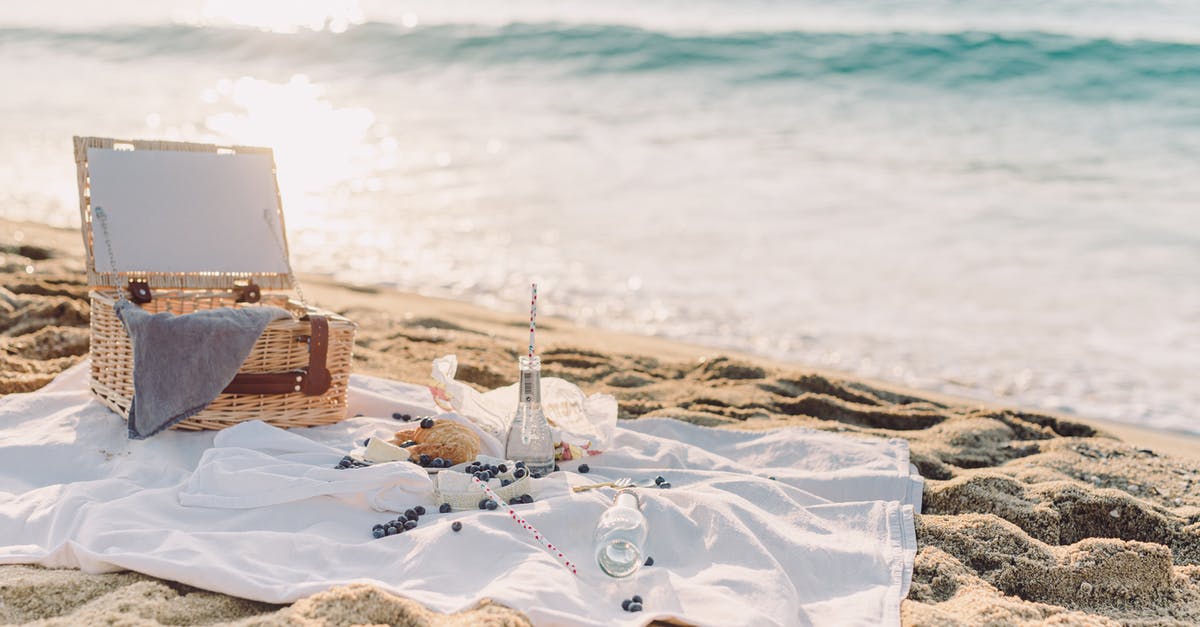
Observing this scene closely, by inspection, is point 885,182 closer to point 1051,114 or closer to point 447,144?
point 1051,114

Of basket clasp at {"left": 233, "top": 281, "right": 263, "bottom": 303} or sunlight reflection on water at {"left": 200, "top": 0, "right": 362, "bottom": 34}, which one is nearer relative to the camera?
basket clasp at {"left": 233, "top": 281, "right": 263, "bottom": 303}

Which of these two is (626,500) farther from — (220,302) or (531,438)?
(220,302)

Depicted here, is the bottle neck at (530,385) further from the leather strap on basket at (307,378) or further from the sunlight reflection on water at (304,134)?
the sunlight reflection on water at (304,134)

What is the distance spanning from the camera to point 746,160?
10523 mm

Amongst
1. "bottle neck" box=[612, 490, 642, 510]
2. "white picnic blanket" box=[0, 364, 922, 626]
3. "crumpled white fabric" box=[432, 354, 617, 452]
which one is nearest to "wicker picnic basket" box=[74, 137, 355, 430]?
"white picnic blanket" box=[0, 364, 922, 626]

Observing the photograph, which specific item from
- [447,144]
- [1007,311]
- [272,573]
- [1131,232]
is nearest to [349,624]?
[272,573]

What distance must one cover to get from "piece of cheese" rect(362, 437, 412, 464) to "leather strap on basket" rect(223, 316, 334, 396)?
0.57m

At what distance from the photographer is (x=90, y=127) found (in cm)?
1222

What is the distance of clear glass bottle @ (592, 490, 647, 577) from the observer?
2.54m

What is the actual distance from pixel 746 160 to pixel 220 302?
729 centimetres

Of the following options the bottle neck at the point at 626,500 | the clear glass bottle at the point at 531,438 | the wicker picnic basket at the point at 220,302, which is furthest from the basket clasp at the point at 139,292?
the bottle neck at the point at 626,500

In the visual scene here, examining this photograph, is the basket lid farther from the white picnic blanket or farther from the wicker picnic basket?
the white picnic blanket

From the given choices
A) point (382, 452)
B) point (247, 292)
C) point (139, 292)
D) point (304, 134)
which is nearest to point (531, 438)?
point (382, 452)

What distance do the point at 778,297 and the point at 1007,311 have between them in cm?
149
